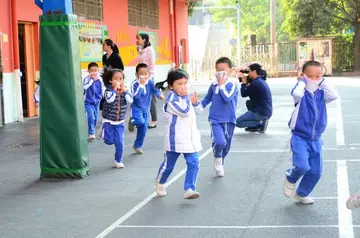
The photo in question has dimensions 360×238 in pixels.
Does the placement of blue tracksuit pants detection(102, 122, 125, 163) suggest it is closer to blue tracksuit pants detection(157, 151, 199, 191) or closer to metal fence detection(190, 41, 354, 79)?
blue tracksuit pants detection(157, 151, 199, 191)

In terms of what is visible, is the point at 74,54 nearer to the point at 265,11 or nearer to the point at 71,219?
the point at 71,219

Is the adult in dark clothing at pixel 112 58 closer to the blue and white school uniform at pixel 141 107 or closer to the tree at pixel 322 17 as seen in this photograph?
the blue and white school uniform at pixel 141 107

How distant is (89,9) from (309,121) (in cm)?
1549

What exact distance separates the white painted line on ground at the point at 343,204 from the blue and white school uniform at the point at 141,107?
3252 millimetres

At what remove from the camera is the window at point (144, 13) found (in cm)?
2722

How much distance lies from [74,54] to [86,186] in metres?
1.79

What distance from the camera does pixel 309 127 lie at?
7.71 metres

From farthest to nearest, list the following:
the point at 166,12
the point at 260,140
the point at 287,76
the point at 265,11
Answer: the point at 265,11
the point at 287,76
the point at 166,12
the point at 260,140

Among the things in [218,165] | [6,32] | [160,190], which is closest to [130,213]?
[160,190]

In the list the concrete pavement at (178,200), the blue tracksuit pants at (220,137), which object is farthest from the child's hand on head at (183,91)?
the blue tracksuit pants at (220,137)

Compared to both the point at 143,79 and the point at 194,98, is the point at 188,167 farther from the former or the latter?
the point at 143,79

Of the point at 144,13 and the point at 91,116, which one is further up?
the point at 144,13

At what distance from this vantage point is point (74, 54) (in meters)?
9.81

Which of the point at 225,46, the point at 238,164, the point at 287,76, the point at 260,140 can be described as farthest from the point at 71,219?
the point at 225,46
